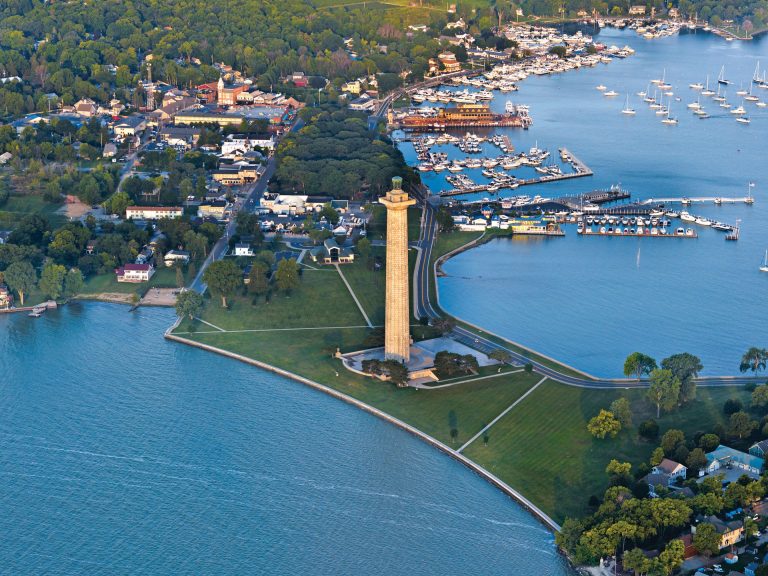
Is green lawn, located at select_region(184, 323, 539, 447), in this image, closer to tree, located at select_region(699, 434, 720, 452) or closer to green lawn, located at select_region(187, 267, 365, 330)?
green lawn, located at select_region(187, 267, 365, 330)

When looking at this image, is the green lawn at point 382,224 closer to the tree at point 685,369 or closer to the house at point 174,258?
the house at point 174,258

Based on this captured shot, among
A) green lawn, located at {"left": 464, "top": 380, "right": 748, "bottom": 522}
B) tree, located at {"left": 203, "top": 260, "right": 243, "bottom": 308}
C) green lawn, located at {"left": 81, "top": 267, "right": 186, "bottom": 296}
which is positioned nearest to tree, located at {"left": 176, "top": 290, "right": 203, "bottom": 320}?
tree, located at {"left": 203, "top": 260, "right": 243, "bottom": 308}

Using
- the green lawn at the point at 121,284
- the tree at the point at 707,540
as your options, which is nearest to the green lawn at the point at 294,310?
the green lawn at the point at 121,284

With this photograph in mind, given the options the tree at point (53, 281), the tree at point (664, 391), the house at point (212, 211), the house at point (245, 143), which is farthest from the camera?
the house at point (245, 143)

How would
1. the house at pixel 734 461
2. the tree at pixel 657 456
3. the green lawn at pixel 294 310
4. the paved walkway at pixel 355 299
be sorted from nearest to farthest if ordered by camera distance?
the house at pixel 734 461
the tree at pixel 657 456
the paved walkway at pixel 355 299
the green lawn at pixel 294 310

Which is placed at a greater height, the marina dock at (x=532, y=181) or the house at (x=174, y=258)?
the marina dock at (x=532, y=181)

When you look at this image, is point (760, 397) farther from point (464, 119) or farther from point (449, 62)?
point (449, 62)

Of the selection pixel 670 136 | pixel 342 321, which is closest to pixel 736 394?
pixel 342 321
